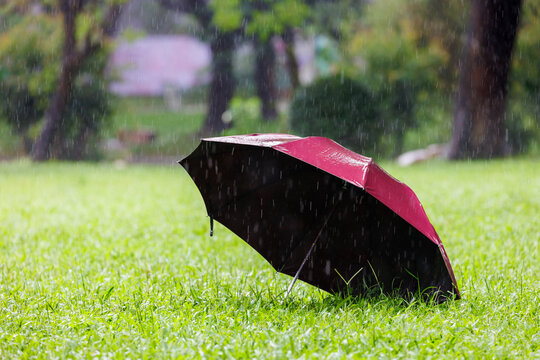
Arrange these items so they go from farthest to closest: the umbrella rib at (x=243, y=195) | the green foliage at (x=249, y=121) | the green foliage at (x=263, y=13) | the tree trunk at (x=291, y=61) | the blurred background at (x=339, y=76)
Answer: the tree trunk at (x=291, y=61) < the green foliage at (x=263, y=13) < the green foliage at (x=249, y=121) < the blurred background at (x=339, y=76) < the umbrella rib at (x=243, y=195)

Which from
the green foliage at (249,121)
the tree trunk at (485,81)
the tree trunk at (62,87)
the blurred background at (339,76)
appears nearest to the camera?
the tree trunk at (485,81)

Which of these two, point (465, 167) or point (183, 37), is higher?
point (183, 37)

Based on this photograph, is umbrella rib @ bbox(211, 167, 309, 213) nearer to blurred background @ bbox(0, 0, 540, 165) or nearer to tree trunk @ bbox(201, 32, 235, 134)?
blurred background @ bbox(0, 0, 540, 165)

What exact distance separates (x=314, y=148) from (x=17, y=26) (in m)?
19.4

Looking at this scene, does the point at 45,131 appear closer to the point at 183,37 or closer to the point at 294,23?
the point at 294,23

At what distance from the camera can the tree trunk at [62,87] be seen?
723 inches

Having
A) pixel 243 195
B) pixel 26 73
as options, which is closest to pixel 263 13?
pixel 26 73

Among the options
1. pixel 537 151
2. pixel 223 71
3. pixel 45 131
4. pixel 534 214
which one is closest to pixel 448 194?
pixel 534 214

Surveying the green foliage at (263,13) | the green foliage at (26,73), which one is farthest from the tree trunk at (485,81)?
the green foliage at (26,73)

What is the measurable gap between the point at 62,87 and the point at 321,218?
53.2 feet

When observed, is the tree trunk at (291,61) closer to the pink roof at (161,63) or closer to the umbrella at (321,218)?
the umbrella at (321,218)

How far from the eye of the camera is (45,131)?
18500mm

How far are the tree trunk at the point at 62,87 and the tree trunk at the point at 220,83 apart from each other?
6.08 m

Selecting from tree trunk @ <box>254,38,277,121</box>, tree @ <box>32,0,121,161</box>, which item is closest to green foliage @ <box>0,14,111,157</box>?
tree @ <box>32,0,121,161</box>
